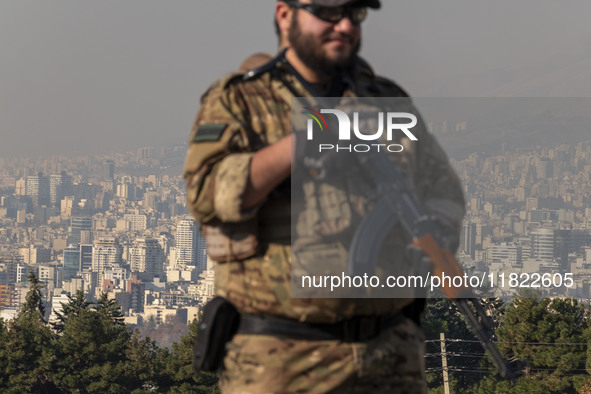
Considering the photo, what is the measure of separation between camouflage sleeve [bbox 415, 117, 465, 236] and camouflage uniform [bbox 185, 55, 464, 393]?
0.08 metres

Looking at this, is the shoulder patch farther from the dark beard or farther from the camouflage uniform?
the dark beard

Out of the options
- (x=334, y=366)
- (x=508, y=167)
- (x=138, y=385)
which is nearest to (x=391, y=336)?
(x=334, y=366)

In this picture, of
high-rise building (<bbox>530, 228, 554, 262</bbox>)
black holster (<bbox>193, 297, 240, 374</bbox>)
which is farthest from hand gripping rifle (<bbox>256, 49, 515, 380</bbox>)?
high-rise building (<bbox>530, 228, 554, 262</bbox>)

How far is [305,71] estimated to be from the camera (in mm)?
5008

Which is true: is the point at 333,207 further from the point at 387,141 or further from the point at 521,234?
the point at 521,234

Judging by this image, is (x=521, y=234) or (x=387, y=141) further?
(x=521, y=234)

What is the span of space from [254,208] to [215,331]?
1.98ft

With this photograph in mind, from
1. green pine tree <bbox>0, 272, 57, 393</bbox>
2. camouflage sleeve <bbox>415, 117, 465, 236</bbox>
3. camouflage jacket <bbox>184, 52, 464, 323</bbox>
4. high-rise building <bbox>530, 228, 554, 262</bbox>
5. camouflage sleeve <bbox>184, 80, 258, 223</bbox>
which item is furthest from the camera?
green pine tree <bbox>0, 272, 57, 393</bbox>

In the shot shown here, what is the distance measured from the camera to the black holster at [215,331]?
16.3ft

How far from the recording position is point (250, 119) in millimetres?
4918

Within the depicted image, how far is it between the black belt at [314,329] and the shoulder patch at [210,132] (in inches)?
30.5

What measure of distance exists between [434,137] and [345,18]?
80cm

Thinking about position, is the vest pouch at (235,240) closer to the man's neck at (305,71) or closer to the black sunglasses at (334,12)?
the man's neck at (305,71)

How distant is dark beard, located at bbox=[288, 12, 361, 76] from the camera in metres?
4.86
